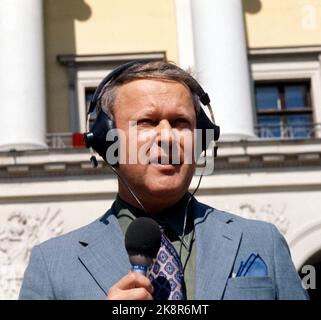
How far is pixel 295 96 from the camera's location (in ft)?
42.4

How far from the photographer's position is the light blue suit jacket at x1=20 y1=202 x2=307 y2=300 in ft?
6.18

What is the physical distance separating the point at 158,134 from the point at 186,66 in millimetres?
9347

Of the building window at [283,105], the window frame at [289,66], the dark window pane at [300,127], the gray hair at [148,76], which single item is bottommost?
the gray hair at [148,76]

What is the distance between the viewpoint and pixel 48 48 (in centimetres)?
1266

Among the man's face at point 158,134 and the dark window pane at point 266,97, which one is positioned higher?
the dark window pane at point 266,97

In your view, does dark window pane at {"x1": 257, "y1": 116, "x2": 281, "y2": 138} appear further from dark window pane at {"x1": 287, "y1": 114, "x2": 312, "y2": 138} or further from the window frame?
the window frame

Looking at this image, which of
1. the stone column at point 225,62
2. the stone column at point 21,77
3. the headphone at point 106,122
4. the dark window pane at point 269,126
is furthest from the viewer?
the dark window pane at point 269,126

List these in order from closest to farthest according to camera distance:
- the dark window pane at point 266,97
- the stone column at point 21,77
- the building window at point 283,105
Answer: the stone column at point 21,77, the building window at point 283,105, the dark window pane at point 266,97

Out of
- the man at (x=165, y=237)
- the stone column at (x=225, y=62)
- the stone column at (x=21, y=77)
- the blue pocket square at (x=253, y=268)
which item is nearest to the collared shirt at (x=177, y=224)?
the man at (x=165, y=237)

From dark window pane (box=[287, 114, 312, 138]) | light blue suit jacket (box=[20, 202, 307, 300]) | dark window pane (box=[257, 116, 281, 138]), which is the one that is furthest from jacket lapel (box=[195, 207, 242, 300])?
dark window pane (box=[287, 114, 312, 138])

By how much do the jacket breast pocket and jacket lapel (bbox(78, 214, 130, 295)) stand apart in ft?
0.80

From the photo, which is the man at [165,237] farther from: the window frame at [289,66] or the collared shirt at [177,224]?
the window frame at [289,66]

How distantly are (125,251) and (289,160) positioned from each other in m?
9.14

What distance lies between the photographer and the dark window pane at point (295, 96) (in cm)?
1288
